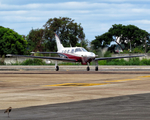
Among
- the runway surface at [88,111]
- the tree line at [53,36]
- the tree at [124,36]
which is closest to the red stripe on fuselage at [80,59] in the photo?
the runway surface at [88,111]

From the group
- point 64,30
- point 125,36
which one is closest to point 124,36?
point 125,36

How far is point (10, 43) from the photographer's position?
85.2 meters

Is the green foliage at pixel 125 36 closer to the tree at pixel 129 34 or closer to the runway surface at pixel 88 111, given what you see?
the tree at pixel 129 34

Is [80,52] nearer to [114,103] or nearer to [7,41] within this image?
[114,103]

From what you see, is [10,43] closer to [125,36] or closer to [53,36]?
[53,36]

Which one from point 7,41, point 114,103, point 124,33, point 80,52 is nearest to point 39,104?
point 114,103

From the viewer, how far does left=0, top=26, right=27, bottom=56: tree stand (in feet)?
274

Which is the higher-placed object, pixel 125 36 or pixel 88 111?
pixel 125 36

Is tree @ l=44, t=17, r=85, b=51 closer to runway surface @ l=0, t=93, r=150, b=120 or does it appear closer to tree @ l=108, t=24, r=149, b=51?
tree @ l=108, t=24, r=149, b=51

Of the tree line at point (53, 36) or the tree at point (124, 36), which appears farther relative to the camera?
the tree at point (124, 36)

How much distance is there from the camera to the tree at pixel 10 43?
83375mm

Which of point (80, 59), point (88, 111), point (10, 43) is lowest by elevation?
point (88, 111)

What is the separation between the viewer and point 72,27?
89.9m

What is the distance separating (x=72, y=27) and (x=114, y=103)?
3197 inches
